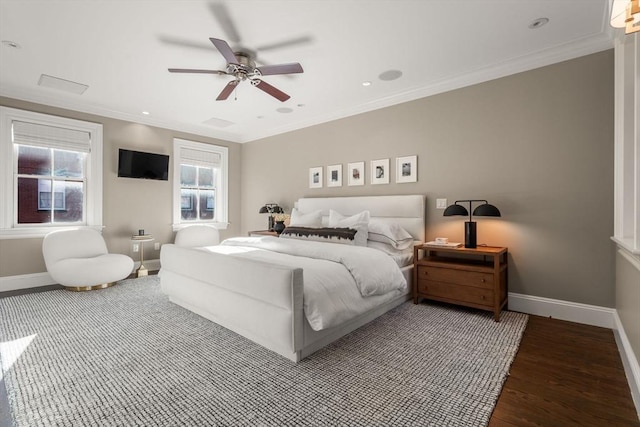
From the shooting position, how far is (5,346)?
2398 mm

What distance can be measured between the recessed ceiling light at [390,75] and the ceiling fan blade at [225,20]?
1.70m

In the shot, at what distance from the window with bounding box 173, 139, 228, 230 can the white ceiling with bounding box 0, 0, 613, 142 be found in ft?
5.05

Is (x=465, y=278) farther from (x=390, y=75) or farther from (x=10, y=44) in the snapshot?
(x=10, y=44)

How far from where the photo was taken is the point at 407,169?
4066 mm

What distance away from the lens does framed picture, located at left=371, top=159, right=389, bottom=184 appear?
4.29 m

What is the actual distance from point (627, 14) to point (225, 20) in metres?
2.61

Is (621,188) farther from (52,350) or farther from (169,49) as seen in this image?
(52,350)

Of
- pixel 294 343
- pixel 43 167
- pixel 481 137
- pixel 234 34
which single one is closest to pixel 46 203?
pixel 43 167

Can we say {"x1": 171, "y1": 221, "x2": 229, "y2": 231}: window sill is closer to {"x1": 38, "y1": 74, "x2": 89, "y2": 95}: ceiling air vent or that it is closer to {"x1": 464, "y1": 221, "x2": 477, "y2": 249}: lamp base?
{"x1": 38, "y1": 74, "x2": 89, "y2": 95}: ceiling air vent

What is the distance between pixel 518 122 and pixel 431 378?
279cm

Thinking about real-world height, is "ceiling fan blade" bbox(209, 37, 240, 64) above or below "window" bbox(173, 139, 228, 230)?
above

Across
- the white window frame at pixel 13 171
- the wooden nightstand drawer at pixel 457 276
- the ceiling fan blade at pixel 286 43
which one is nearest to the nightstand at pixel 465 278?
the wooden nightstand drawer at pixel 457 276

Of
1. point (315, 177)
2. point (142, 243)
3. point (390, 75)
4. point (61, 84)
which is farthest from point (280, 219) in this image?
point (61, 84)

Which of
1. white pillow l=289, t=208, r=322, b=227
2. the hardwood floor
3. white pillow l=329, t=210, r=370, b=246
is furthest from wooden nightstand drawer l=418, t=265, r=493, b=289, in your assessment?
white pillow l=289, t=208, r=322, b=227
